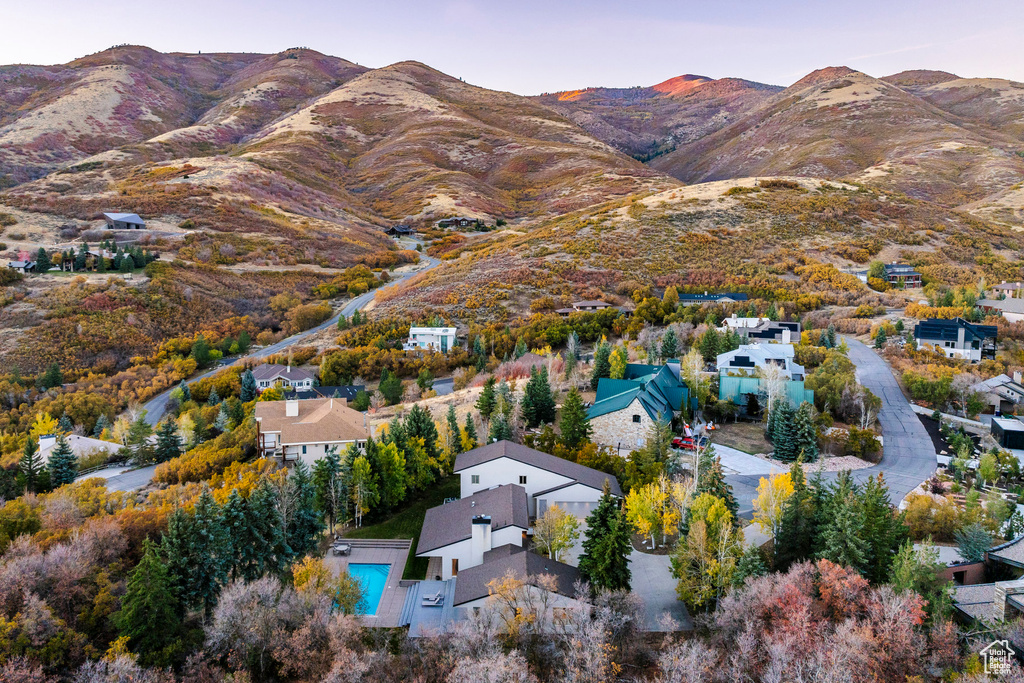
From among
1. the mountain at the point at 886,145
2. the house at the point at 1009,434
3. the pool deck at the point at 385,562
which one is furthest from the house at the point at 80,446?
the mountain at the point at 886,145

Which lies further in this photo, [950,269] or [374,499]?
[950,269]

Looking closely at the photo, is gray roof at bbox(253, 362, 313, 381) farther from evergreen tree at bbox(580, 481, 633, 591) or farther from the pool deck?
evergreen tree at bbox(580, 481, 633, 591)

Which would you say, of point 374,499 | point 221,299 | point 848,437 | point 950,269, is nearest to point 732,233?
point 950,269

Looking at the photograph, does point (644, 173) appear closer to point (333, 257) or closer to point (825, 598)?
point (333, 257)

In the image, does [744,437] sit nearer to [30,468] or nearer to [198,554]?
[198,554]

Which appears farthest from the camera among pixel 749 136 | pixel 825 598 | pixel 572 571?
pixel 749 136

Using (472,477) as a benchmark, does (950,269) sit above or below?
above

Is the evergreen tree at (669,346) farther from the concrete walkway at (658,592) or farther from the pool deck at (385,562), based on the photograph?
the pool deck at (385,562)
